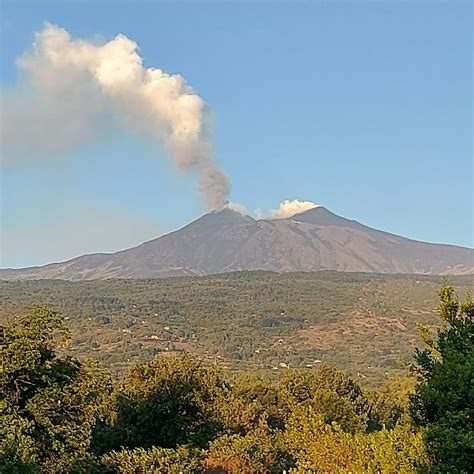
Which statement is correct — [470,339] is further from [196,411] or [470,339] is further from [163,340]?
[163,340]

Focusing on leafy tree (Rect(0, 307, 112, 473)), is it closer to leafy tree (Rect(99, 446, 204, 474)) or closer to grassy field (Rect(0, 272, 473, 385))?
leafy tree (Rect(99, 446, 204, 474))

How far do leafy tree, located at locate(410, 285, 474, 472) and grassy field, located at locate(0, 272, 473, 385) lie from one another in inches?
1936

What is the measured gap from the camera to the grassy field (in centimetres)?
8956

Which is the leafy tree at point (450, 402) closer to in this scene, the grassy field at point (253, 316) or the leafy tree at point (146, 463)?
the leafy tree at point (146, 463)

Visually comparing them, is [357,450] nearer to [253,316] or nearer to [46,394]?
[46,394]

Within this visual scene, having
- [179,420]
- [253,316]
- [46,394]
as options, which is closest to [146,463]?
[46,394]

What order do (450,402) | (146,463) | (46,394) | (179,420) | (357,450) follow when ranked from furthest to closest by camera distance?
(179,420), (146,463), (46,394), (357,450), (450,402)

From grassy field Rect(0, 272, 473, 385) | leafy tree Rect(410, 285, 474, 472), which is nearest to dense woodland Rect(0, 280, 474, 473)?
leafy tree Rect(410, 285, 474, 472)

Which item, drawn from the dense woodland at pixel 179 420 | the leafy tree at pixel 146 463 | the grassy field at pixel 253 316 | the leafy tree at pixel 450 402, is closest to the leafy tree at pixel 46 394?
the dense woodland at pixel 179 420

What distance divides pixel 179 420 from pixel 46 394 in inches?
232

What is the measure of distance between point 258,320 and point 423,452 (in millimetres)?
115736

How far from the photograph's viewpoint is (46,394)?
42.9 feet

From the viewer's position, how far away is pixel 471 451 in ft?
29.7

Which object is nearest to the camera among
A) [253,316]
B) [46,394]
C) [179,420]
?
[46,394]
